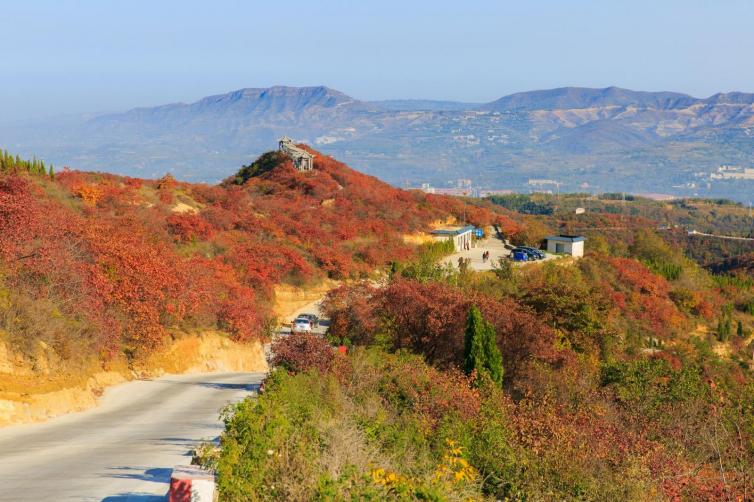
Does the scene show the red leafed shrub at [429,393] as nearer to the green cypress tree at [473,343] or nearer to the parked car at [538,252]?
the green cypress tree at [473,343]

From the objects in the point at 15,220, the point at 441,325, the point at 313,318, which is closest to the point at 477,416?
the point at 441,325

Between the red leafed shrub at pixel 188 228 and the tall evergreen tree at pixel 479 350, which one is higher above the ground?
the red leafed shrub at pixel 188 228

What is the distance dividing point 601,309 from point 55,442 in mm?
21145

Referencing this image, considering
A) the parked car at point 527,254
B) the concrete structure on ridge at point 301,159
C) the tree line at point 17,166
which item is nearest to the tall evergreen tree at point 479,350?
the tree line at point 17,166

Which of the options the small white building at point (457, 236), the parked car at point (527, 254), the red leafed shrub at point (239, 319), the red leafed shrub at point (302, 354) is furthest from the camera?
the small white building at point (457, 236)

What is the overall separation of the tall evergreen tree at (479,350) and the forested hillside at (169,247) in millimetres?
7391

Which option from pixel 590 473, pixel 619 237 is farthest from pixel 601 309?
pixel 619 237

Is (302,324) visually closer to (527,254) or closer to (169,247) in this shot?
(169,247)

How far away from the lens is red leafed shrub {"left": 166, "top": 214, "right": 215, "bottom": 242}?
108 ft

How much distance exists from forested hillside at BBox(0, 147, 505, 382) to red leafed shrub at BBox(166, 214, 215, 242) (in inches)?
2.8

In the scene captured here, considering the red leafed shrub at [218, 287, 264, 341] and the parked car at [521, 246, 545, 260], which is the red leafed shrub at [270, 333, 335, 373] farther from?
the parked car at [521, 246, 545, 260]

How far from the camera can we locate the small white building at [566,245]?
48.7 meters

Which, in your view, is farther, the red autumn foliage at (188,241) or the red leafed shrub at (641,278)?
the red leafed shrub at (641,278)

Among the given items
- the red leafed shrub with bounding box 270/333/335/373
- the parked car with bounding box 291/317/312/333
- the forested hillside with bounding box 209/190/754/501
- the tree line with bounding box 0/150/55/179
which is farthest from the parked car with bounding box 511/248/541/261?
the red leafed shrub with bounding box 270/333/335/373
